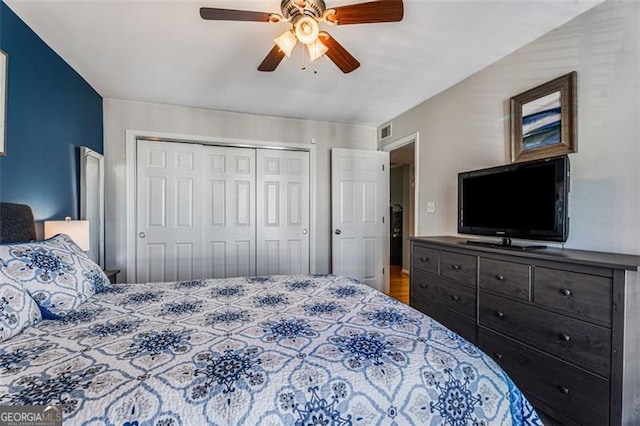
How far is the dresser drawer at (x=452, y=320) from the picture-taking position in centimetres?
202

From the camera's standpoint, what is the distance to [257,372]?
89 cm

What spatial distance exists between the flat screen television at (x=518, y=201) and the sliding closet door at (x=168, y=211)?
9.66ft

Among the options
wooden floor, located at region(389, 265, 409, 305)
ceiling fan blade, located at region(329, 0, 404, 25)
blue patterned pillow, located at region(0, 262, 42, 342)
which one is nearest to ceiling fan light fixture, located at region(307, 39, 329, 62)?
ceiling fan blade, located at region(329, 0, 404, 25)

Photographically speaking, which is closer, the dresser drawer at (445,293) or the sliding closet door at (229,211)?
the dresser drawer at (445,293)

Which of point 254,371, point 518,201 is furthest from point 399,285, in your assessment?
point 254,371

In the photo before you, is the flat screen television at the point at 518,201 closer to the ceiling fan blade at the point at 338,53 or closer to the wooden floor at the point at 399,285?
the ceiling fan blade at the point at 338,53

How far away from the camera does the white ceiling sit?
1.81 m

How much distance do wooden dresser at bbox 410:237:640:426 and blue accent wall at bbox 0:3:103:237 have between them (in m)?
3.00

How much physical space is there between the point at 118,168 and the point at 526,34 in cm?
399

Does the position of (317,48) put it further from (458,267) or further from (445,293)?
(445,293)

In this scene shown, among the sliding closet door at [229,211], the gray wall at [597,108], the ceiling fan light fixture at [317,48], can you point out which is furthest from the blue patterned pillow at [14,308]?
the gray wall at [597,108]

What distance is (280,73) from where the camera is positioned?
265cm

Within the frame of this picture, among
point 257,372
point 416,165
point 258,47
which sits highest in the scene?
point 258,47

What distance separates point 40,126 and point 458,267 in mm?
3181
